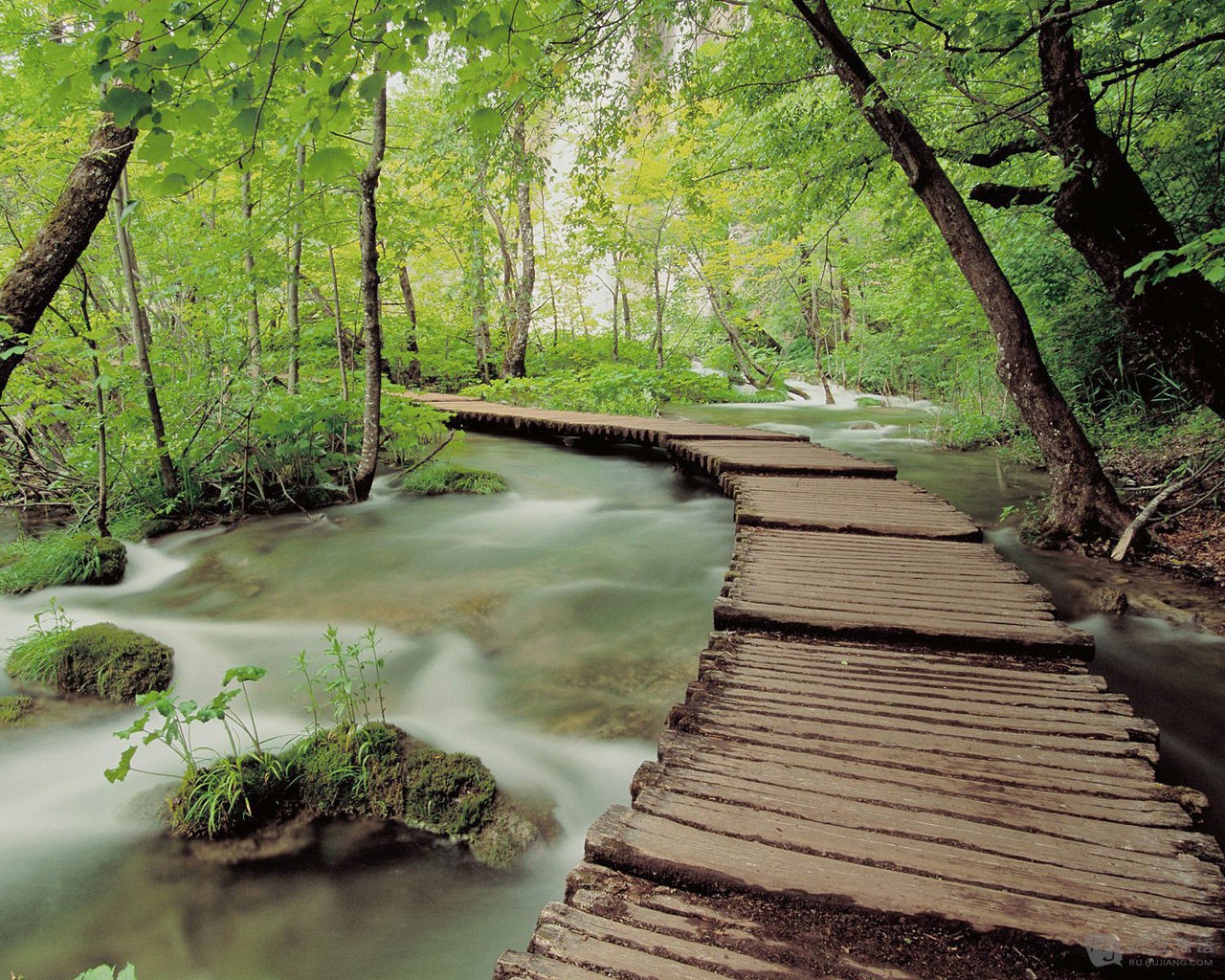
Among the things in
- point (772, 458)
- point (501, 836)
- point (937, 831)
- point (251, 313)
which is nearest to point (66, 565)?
point (251, 313)

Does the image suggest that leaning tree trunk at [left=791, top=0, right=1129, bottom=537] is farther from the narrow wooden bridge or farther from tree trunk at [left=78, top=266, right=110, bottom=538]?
tree trunk at [left=78, top=266, right=110, bottom=538]

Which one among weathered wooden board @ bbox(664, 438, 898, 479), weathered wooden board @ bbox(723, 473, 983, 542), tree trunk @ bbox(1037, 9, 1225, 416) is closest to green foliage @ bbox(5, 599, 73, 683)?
weathered wooden board @ bbox(723, 473, 983, 542)

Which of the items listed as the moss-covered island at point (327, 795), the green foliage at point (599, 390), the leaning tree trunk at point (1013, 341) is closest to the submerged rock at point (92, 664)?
the moss-covered island at point (327, 795)

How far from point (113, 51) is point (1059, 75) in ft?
17.8

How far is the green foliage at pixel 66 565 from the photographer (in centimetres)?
476

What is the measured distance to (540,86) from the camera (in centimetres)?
496

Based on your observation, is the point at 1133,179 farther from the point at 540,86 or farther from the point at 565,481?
the point at 565,481

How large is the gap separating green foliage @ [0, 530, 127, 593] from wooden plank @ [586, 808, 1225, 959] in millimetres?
5229

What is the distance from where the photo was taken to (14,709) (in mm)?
3398

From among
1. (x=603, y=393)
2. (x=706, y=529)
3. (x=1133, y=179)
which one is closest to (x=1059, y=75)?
(x=1133, y=179)

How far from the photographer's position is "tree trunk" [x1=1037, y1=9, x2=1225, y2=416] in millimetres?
4168

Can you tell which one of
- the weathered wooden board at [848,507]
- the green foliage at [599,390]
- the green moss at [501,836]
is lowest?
the green moss at [501,836]

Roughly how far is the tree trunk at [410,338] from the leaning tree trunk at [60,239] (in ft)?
29.0

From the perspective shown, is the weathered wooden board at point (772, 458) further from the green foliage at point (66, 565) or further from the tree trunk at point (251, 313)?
the green foliage at point (66, 565)
